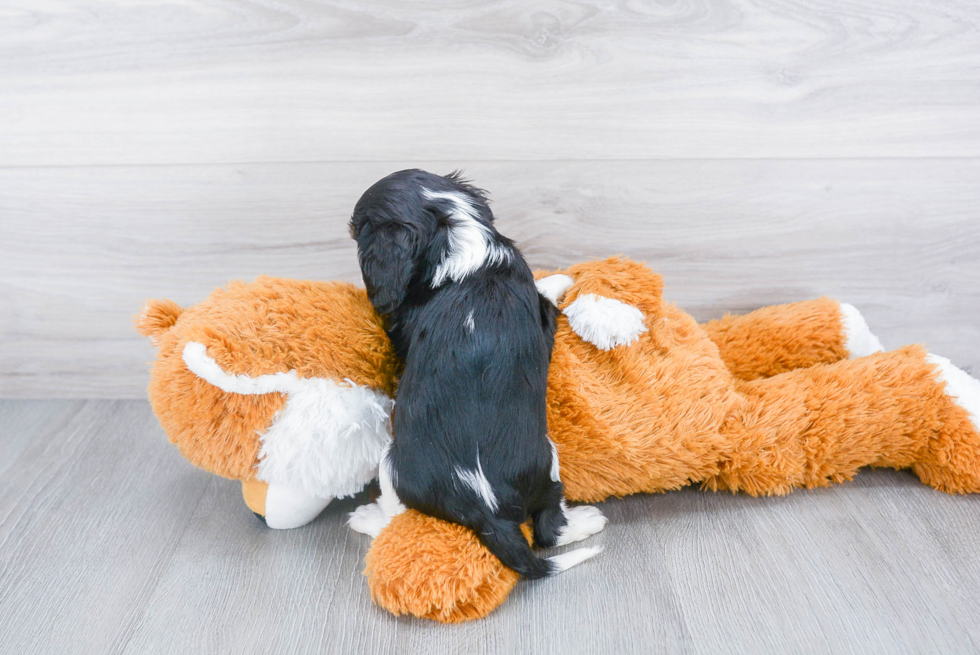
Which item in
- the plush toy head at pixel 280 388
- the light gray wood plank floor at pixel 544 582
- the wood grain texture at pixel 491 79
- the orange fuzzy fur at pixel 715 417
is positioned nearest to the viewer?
the light gray wood plank floor at pixel 544 582

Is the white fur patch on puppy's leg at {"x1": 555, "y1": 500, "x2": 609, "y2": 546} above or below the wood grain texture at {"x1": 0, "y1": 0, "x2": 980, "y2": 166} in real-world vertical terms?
below

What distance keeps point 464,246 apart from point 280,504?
0.51 metres

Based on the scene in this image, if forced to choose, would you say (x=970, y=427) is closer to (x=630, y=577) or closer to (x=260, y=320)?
(x=630, y=577)

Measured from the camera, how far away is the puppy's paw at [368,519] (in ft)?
3.75

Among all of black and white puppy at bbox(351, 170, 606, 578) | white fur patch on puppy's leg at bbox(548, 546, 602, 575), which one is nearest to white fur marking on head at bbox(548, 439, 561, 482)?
black and white puppy at bbox(351, 170, 606, 578)

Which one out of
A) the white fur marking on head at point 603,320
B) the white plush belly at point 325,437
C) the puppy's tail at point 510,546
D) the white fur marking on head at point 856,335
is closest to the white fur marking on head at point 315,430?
the white plush belly at point 325,437

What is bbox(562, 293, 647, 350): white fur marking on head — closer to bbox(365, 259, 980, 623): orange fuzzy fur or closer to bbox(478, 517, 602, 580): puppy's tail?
bbox(365, 259, 980, 623): orange fuzzy fur

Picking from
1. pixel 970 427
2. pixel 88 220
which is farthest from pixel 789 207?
pixel 88 220

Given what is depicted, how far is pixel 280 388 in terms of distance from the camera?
106cm

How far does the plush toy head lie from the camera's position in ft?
3.43

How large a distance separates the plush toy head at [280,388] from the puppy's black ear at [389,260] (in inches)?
A: 4.7

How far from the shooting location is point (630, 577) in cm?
104

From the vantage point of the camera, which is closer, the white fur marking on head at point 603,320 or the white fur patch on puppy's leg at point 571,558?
the white fur patch on puppy's leg at point 571,558

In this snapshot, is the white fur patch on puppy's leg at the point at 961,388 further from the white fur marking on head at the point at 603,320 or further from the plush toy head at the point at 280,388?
the plush toy head at the point at 280,388
